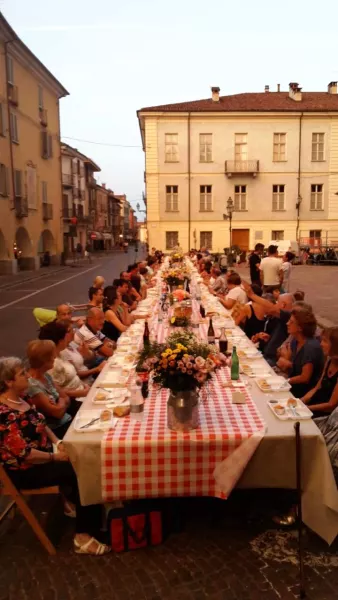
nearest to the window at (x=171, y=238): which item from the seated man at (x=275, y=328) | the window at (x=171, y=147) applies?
the window at (x=171, y=147)

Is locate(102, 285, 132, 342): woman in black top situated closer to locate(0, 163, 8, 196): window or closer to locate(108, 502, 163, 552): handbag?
locate(108, 502, 163, 552): handbag

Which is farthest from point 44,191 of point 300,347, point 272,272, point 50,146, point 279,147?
point 300,347

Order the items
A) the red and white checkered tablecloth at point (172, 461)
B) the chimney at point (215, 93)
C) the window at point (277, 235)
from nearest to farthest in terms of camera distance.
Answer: the red and white checkered tablecloth at point (172, 461) < the chimney at point (215, 93) < the window at point (277, 235)

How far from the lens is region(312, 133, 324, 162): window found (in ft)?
122

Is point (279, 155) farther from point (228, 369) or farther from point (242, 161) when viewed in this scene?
point (228, 369)

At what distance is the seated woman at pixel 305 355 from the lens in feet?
15.8

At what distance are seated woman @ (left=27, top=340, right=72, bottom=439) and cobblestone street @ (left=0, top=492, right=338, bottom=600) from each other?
2.96 feet

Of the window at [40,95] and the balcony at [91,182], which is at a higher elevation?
the window at [40,95]

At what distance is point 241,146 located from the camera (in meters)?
37.2

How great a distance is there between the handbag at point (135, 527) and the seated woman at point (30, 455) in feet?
0.41

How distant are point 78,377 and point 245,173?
112 feet

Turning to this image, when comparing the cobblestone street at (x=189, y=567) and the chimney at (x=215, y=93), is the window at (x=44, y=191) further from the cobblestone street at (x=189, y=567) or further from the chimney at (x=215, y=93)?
the cobblestone street at (x=189, y=567)

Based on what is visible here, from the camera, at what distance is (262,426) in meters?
3.38

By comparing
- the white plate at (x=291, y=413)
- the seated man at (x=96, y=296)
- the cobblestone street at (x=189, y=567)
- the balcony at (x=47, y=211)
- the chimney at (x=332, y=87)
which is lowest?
the cobblestone street at (x=189, y=567)
